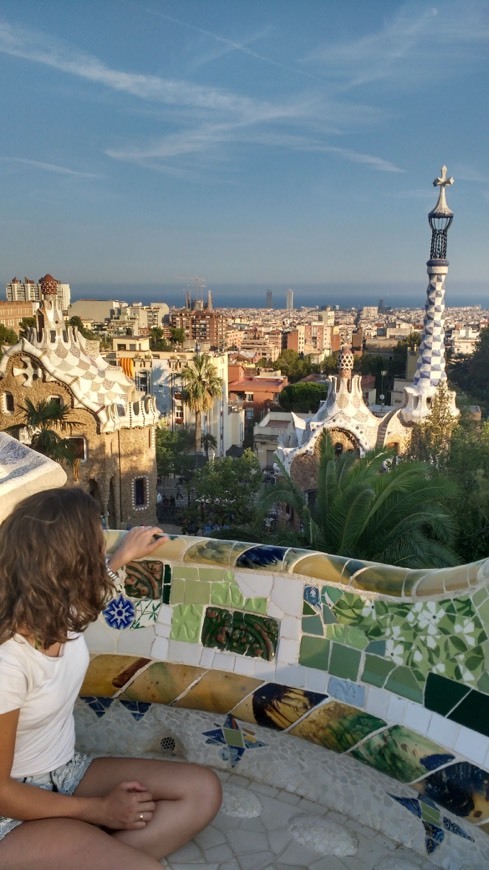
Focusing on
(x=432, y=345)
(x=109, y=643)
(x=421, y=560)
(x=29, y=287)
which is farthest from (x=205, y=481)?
(x=29, y=287)

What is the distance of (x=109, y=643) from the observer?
8.30ft

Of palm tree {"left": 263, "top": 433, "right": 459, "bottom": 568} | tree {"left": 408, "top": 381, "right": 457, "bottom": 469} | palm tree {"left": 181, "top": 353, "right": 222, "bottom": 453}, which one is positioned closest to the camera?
palm tree {"left": 263, "top": 433, "right": 459, "bottom": 568}

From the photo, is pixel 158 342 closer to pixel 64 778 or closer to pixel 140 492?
pixel 140 492

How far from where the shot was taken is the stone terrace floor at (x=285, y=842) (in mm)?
2033

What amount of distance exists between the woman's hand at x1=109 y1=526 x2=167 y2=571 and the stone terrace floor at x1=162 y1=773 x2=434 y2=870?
34.0 inches

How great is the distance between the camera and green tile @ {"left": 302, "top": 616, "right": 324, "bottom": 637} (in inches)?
91.1

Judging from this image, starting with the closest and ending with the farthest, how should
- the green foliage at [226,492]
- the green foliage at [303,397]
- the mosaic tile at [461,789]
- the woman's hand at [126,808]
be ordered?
the woman's hand at [126,808] < the mosaic tile at [461,789] < the green foliage at [226,492] < the green foliage at [303,397]

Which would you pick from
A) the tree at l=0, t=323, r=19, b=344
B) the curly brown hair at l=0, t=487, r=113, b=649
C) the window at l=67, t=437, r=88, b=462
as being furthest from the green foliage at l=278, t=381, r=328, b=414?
the curly brown hair at l=0, t=487, r=113, b=649

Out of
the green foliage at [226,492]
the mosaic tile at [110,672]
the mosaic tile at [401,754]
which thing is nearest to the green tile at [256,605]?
the mosaic tile at [110,672]

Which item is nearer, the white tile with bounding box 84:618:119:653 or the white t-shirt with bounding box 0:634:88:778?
the white t-shirt with bounding box 0:634:88:778

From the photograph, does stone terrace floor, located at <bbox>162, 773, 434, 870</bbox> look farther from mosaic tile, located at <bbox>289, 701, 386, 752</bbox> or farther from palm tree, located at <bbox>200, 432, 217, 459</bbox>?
palm tree, located at <bbox>200, 432, 217, 459</bbox>

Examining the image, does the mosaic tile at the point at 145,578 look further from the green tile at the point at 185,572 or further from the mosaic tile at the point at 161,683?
the mosaic tile at the point at 161,683

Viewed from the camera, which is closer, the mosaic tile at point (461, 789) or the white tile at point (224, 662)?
the mosaic tile at point (461, 789)

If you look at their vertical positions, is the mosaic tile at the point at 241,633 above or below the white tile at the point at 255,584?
below
